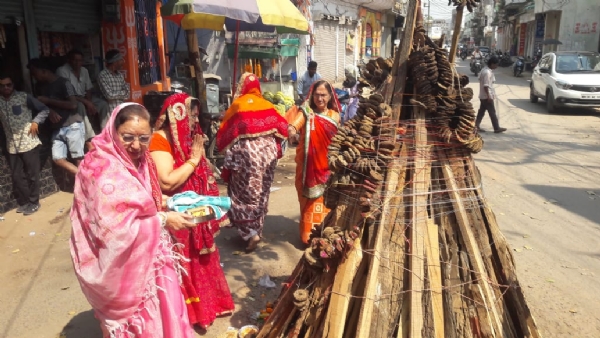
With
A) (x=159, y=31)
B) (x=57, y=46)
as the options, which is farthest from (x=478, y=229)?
(x=159, y=31)

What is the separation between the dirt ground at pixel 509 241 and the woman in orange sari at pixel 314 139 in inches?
21.3

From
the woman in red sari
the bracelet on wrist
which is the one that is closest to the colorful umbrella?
the woman in red sari

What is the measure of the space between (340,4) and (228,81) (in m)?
10.2

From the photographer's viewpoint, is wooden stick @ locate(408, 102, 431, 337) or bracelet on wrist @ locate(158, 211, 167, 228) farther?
bracelet on wrist @ locate(158, 211, 167, 228)

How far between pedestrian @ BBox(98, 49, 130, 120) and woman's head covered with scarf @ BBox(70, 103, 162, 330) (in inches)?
206

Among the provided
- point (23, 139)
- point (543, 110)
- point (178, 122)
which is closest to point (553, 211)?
point (178, 122)

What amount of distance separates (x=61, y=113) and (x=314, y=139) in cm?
361

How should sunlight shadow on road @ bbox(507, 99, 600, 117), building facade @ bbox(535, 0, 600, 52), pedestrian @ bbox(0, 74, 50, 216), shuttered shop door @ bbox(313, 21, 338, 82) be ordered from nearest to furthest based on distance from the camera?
pedestrian @ bbox(0, 74, 50, 216) → sunlight shadow on road @ bbox(507, 99, 600, 117) → shuttered shop door @ bbox(313, 21, 338, 82) → building facade @ bbox(535, 0, 600, 52)

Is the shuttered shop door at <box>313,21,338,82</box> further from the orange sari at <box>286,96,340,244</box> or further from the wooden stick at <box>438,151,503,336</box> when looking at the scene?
the wooden stick at <box>438,151,503,336</box>

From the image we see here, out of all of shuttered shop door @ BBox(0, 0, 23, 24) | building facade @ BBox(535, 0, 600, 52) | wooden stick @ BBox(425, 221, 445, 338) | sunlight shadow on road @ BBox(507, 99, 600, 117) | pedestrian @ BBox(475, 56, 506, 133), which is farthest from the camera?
building facade @ BBox(535, 0, 600, 52)

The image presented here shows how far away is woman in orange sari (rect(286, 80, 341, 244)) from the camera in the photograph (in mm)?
4789

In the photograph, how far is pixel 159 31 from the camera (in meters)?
9.75

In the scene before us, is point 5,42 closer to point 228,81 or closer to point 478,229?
point 478,229

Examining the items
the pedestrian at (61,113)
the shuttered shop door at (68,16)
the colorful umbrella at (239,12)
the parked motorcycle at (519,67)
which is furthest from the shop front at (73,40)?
the parked motorcycle at (519,67)
